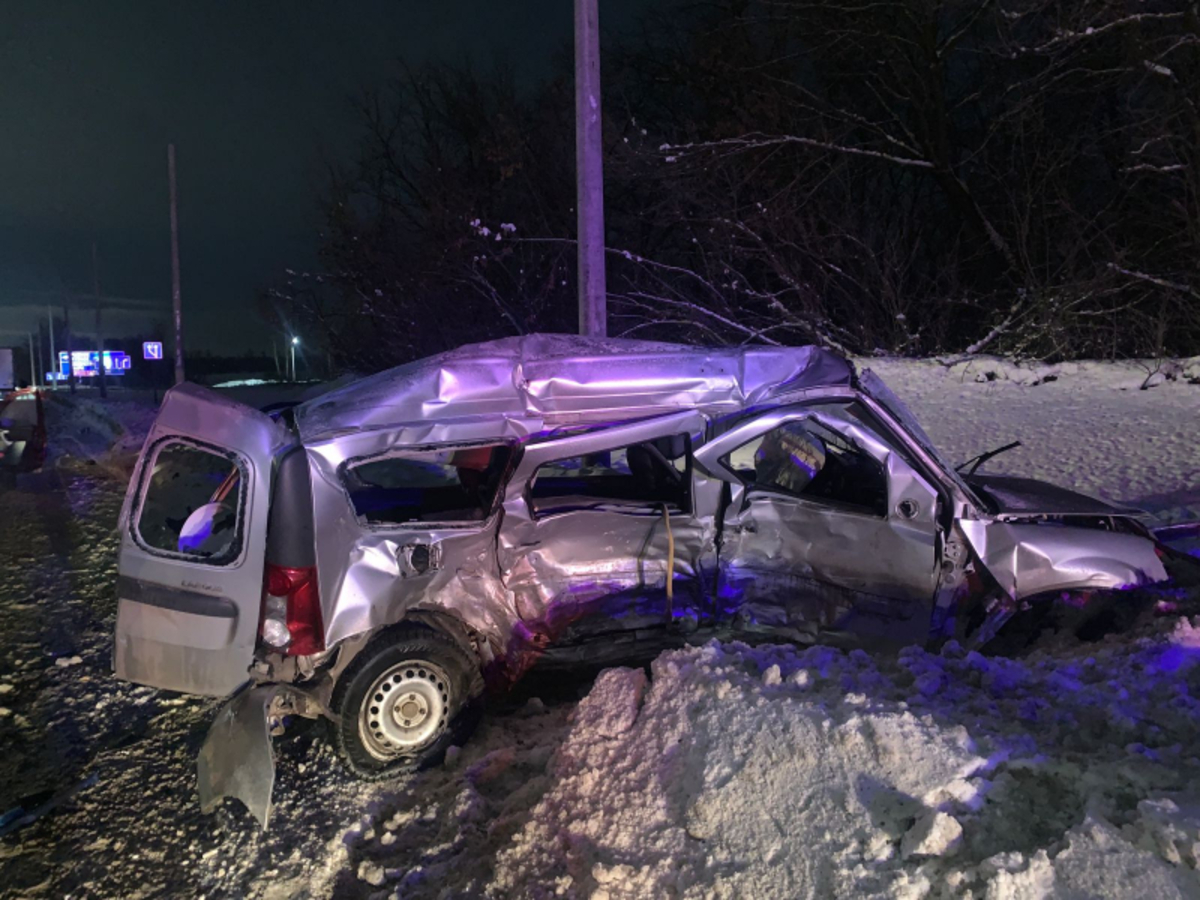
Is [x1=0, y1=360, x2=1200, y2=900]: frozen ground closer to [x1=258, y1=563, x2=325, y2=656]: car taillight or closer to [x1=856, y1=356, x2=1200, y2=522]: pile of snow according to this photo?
[x1=258, y1=563, x2=325, y2=656]: car taillight

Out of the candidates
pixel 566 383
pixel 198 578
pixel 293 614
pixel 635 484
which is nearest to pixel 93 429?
pixel 635 484

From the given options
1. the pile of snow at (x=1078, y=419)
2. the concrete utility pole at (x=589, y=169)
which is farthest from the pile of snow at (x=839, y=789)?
the concrete utility pole at (x=589, y=169)

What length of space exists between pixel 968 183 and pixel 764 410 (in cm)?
1339

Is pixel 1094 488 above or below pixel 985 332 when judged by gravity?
below

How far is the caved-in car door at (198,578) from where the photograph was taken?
3.71 metres

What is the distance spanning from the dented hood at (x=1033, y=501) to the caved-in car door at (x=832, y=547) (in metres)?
0.53

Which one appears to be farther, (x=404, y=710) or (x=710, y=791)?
(x=404, y=710)

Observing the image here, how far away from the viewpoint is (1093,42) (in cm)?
1195

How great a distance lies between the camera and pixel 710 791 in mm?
2969

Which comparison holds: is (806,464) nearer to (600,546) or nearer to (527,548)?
(600,546)

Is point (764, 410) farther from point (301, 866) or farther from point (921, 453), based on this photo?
point (301, 866)

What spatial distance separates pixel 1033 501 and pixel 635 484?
7.96 ft

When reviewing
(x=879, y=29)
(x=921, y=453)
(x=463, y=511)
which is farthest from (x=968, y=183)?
(x=463, y=511)

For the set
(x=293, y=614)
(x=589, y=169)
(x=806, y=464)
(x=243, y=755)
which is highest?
(x=589, y=169)
